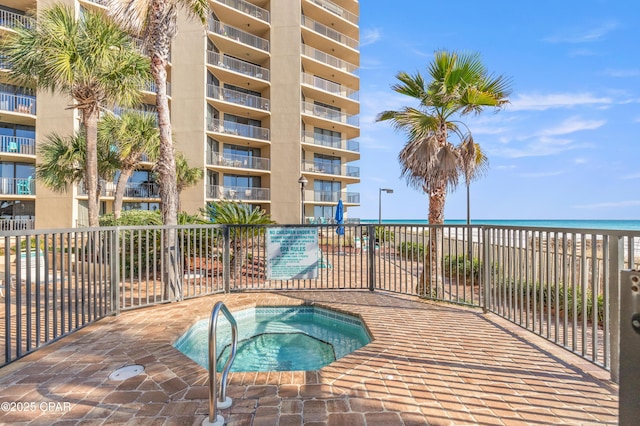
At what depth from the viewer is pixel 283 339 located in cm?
462

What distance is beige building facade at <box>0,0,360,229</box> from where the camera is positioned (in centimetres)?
1775

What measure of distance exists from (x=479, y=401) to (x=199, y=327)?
12.1 ft

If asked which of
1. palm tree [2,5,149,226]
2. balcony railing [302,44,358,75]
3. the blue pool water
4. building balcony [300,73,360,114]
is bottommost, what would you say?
the blue pool water

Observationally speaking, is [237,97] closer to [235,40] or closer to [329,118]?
[235,40]

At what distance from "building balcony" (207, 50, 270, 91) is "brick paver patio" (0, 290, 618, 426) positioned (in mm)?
21412

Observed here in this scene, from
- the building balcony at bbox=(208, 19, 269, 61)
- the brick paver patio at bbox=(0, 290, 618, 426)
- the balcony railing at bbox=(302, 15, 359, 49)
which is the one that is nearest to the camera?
the brick paver patio at bbox=(0, 290, 618, 426)

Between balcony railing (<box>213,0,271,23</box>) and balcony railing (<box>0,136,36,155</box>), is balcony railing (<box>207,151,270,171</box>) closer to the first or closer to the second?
balcony railing (<box>0,136,36,155</box>)

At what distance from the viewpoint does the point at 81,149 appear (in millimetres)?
12422

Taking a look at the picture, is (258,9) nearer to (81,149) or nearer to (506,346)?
(81,149)

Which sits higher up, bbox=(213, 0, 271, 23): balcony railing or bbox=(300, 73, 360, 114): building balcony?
bbox=(213, 0, 271, 23): balcony railing

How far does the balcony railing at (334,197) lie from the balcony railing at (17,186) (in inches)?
693

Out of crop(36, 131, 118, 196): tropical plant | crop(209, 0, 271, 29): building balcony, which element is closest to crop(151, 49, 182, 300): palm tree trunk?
crop(36, 131, 118, 196): tropical plant

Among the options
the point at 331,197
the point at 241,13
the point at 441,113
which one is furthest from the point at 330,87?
the point at 441,113

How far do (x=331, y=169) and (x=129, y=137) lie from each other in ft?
51.8
